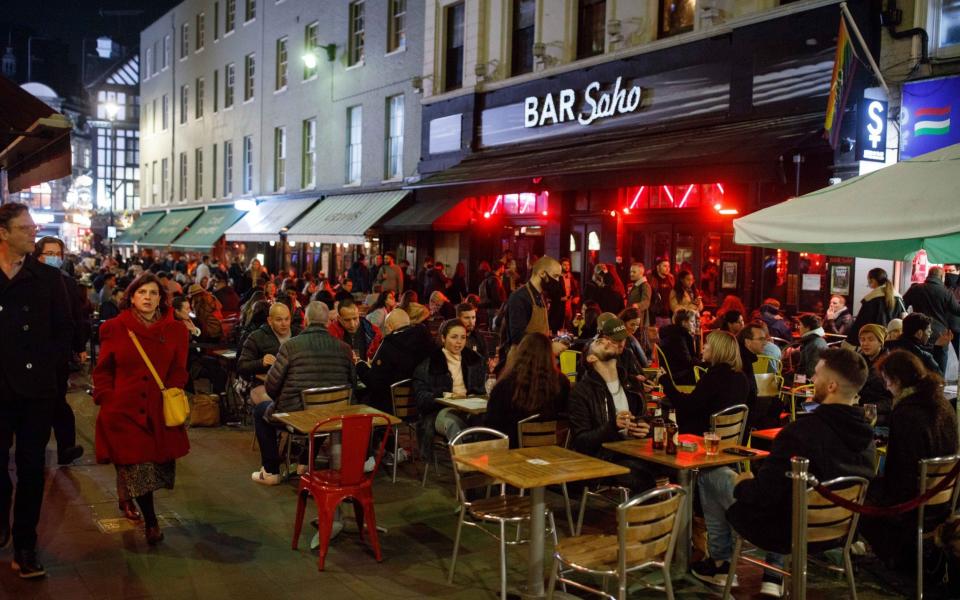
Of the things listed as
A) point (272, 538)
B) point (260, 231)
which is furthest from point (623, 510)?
point (260, 231)

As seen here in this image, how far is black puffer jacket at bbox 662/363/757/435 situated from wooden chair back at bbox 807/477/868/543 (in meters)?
1.57

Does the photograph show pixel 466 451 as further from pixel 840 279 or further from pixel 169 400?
pixel 840 279

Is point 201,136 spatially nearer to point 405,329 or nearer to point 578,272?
point 578,272

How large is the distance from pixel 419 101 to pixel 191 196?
61.8 feet

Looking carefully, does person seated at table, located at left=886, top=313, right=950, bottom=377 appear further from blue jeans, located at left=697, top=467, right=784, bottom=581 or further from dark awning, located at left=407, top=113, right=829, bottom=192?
dark awning, located at left=407, top=113, right=829, bottom=192

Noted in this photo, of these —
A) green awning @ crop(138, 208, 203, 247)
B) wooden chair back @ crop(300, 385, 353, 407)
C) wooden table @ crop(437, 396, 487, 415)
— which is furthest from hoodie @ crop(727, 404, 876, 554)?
green awning @ crop(138, 208, 203, 247)

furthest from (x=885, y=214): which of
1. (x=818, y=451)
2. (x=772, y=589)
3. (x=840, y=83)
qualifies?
(x=840, y=83)

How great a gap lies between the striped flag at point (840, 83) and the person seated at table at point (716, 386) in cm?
539

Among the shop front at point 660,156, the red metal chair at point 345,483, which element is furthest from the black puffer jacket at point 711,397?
the shop front at point 660,156

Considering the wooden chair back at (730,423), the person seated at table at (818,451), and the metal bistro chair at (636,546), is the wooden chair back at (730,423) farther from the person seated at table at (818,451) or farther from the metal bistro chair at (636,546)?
the metal bistro chair at (636,546)

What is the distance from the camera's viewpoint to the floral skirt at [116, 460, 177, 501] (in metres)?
5.84

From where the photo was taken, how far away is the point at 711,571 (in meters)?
5.66

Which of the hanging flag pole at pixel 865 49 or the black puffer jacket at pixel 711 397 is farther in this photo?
the hanging flag pole at pixel 865 49

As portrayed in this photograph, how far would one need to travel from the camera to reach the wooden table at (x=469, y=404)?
7.12 m
